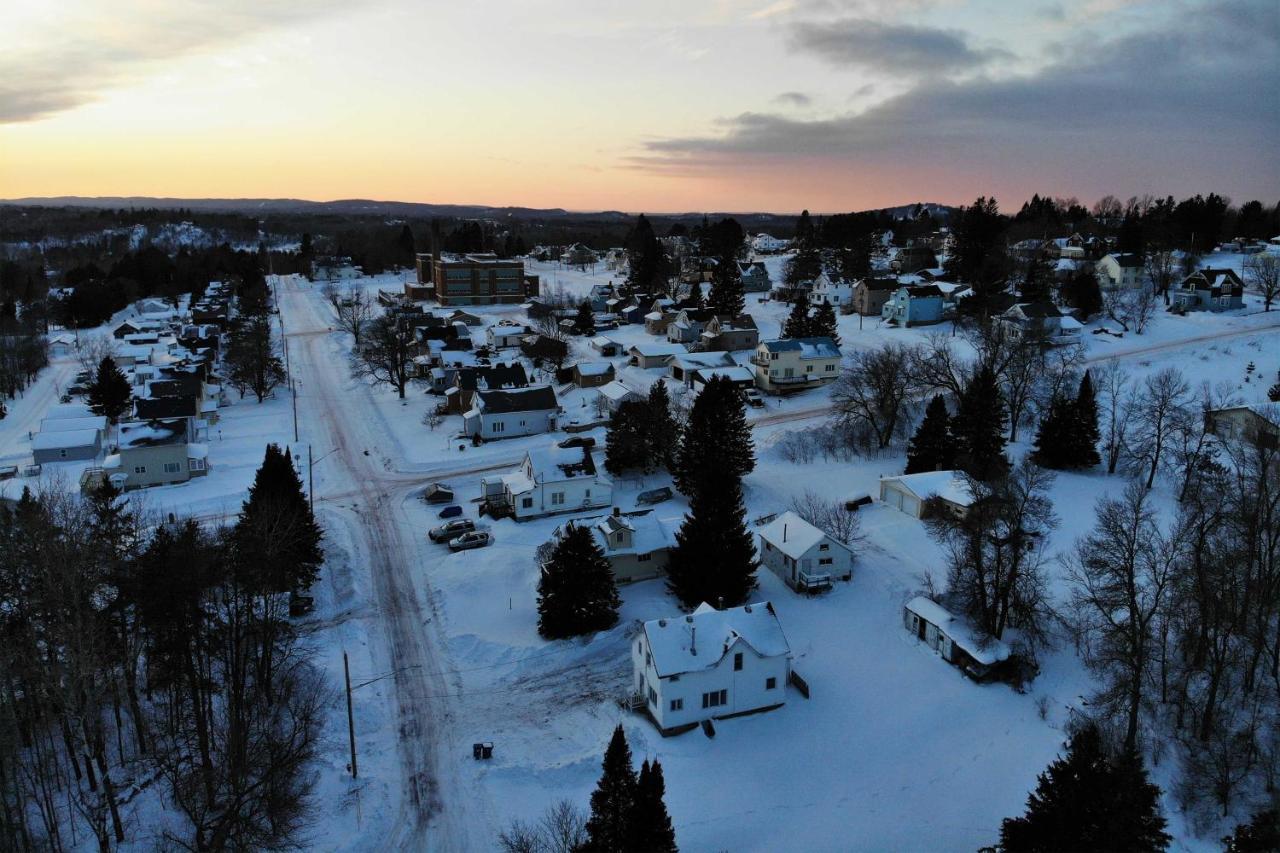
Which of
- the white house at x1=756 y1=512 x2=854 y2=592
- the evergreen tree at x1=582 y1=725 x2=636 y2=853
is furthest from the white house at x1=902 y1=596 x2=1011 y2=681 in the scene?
the evergreen tree at x1=582 y1=725 x2=636 y2=853

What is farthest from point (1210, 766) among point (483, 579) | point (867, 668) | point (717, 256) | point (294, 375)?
point (717, 256)

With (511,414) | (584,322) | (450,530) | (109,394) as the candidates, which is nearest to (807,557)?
(450,530)

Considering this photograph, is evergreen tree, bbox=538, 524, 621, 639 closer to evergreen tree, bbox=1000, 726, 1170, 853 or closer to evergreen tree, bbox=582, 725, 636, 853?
evergreen tree, bbox=582, 725, 636, 853

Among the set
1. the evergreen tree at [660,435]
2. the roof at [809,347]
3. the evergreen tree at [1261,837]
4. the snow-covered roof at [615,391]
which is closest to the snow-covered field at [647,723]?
the evergreen tree at [660,435]

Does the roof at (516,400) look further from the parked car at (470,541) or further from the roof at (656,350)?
the parked car at (470,541)

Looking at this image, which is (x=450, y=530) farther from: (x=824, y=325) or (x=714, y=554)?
(x=824, y=325)
